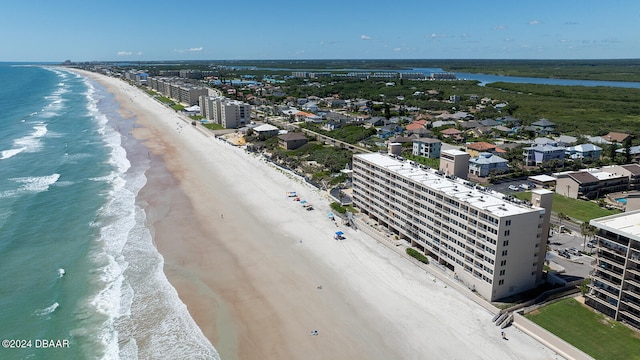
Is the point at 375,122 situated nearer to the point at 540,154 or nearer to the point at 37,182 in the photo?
the point at 540,154

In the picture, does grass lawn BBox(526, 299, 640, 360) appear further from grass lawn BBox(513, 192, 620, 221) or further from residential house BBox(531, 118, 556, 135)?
residential house BBox(531, 118, 556, 135)

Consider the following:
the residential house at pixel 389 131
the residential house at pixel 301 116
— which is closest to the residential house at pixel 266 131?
the residential house at pixel 301 116

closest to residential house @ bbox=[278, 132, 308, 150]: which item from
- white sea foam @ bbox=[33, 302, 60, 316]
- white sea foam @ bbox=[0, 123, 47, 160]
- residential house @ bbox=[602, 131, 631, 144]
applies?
white sea foam @ bbox=[0, 123, 47, 160]

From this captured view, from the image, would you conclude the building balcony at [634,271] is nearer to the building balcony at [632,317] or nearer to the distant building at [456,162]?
the building balcony at [632,317]

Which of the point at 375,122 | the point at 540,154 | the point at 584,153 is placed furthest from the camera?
the point at 375,122

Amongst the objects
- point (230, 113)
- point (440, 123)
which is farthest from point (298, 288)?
point (440, 123)

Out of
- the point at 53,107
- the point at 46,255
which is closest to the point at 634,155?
the point at 46,255
